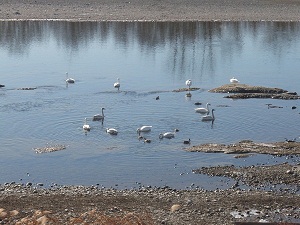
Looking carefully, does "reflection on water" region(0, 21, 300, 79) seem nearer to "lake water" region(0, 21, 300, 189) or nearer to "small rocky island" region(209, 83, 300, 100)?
"lake water" region(0, 21, 300, 189)

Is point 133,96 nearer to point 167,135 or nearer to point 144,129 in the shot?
point 144,129

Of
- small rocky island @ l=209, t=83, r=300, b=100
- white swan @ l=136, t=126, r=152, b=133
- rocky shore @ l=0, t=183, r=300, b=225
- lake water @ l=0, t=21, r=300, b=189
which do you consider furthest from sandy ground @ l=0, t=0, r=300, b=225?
small rocky island @ l=209, t=83, r=300, b=100

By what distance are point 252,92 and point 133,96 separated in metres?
5.55

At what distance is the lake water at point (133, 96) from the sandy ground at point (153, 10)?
2.11m

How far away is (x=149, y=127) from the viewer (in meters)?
26.0

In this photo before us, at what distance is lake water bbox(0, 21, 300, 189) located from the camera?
22.8 metres

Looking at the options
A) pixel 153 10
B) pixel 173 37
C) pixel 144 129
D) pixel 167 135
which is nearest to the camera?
pixel 167 135

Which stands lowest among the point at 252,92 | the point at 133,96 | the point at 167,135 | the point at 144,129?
the point at 167,135

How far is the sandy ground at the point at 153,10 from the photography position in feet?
191

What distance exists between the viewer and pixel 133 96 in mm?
32719

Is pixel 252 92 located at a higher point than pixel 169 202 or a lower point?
higher

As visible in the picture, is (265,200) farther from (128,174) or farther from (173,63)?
(173,63)

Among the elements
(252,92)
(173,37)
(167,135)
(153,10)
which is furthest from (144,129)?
(153,10)

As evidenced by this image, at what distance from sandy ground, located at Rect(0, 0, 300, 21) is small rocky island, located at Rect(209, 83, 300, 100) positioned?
931 inches
